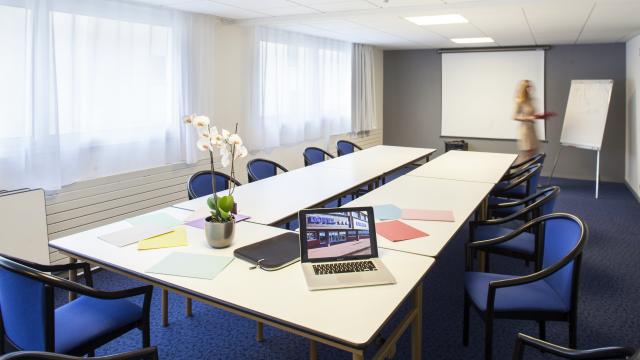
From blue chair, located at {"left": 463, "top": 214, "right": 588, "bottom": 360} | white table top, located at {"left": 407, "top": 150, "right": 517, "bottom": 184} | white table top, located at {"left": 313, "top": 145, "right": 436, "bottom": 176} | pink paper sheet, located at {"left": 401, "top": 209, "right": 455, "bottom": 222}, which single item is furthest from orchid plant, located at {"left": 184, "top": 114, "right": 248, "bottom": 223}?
white table top, located at {"left": 407, "top": 150, "right": 517, "bottom": 184}

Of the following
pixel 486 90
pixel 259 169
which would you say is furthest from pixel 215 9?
pixel 486 90

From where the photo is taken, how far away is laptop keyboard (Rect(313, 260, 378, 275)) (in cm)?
192

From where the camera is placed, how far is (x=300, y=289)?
1.78m

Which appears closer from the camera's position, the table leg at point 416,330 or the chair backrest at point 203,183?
the table leg at point 416,330

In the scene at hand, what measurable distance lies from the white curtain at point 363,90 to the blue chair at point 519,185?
12.3 ft

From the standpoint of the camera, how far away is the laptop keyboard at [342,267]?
6.29 ft

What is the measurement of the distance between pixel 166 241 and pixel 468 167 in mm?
3262

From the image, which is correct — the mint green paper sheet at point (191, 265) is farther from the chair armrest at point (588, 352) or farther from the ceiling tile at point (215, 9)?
the ceiling tile at point (215, 9)

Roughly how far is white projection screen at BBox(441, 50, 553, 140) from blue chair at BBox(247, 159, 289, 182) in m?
5.35

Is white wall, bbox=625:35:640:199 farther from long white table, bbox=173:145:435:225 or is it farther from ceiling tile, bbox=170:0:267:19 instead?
ceiling tile, bbox=170:0:267:19

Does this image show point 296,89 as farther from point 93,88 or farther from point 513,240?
point 513,240

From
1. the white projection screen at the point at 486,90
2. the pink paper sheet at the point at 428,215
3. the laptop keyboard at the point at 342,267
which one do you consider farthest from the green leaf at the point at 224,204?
the white projection screen at the point at 486,90

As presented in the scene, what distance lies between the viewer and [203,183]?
11.7 feet

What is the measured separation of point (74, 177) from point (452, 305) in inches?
119
